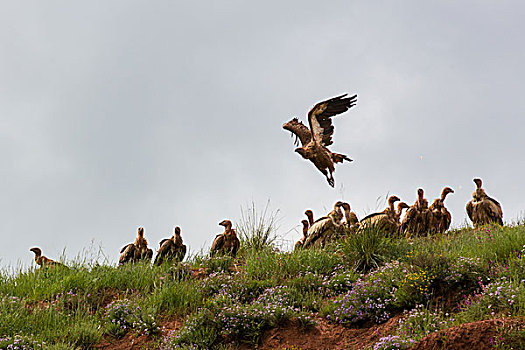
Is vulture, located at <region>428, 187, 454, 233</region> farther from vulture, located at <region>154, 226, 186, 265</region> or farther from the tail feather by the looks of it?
vulture, located at <region>154, 226, 186, 265</region>

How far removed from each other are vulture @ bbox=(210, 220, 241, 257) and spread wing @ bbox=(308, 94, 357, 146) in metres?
2.94

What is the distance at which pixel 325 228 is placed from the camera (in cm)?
1300

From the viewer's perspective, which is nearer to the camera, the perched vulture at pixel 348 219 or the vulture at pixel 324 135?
the perched vulture at pixel 348 219

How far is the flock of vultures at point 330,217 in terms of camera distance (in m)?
12.9

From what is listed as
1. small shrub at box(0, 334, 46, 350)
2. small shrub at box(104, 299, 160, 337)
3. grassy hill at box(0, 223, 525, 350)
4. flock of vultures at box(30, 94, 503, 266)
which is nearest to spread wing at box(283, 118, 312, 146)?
flock of vultures at box(30, 94, 503, 266)

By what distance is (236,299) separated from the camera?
1015 centimetres

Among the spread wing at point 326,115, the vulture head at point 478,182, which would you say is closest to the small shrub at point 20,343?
the spread wing at point 326,115

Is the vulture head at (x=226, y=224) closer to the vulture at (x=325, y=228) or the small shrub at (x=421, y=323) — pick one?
the vulture at (x=325, y=228)

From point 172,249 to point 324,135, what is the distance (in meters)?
4.35

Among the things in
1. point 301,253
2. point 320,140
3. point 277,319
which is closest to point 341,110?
point 320,140

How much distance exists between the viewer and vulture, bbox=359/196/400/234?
11.9m

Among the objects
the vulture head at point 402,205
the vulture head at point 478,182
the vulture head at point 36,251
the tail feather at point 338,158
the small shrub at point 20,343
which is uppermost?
the tail feather at point 338,158

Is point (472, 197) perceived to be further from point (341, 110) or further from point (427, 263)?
point (427, 263)

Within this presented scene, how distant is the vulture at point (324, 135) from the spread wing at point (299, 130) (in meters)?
0.23
